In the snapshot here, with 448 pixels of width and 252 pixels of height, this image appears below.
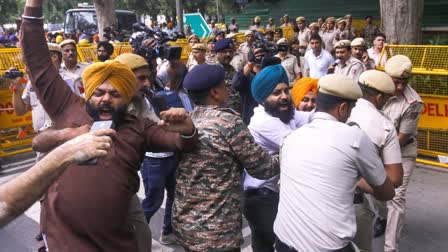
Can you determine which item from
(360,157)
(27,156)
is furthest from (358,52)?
(27,156)

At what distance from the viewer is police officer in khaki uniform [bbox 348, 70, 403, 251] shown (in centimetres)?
300

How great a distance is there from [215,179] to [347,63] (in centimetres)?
443

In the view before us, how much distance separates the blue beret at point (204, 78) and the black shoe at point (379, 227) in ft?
7.68

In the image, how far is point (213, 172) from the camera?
2.57 m

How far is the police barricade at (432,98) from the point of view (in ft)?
21.4

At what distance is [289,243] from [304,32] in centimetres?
1160

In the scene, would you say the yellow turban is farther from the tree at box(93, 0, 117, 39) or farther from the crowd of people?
the tree at box(93, 0, 117, 39)

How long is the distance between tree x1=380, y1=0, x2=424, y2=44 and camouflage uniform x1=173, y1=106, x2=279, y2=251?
253 inches

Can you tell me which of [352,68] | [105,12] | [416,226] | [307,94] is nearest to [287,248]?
[307,94]

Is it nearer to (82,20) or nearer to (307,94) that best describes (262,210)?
(307,94)

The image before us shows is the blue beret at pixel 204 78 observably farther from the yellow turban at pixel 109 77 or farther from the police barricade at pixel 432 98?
the police barricade at pixel 432 98

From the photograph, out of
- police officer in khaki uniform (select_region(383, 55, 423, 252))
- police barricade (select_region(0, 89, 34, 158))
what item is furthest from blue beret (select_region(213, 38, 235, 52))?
police barricade (select_region(0, 89, 34, 158))

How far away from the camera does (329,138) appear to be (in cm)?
235

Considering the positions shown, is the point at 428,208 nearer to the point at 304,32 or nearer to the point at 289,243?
the point at 289,243
